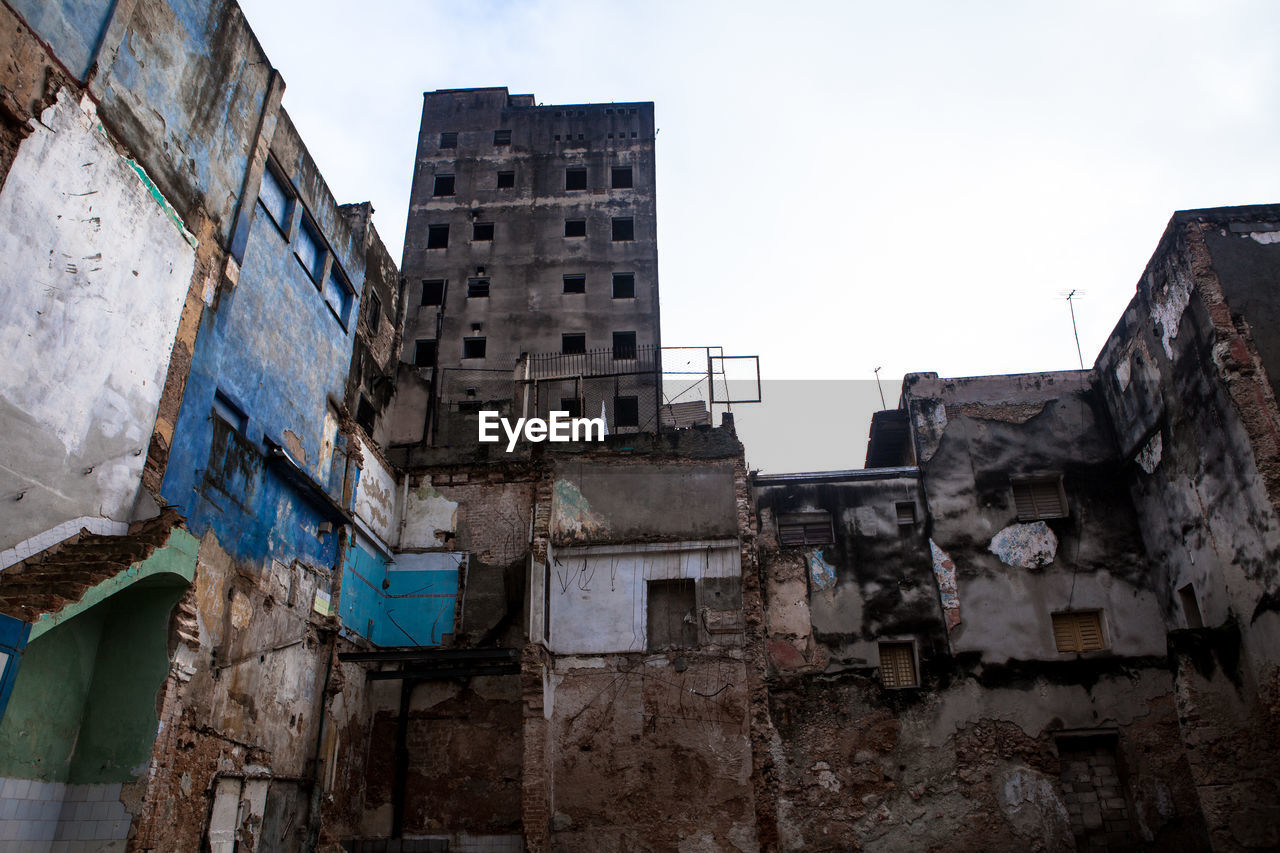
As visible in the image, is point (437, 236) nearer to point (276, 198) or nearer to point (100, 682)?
point (276, 198)

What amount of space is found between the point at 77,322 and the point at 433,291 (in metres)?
18.8

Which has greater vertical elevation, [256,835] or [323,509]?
[323,509]

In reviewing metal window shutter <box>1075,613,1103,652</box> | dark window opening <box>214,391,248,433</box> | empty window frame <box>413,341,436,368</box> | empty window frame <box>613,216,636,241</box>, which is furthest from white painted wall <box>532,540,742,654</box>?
empty window frame <box>613,216,636,241</box>

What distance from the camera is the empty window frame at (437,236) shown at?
96.3ft

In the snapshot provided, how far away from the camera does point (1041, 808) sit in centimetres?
1525

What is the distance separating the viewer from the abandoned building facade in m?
9.89

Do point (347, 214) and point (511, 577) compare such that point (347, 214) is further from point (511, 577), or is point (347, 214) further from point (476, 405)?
point (511, 577)

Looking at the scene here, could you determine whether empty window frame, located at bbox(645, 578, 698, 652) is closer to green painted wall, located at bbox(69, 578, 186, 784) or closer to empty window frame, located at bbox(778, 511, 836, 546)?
empty window frame, located at bbox(778, 511, 836, 546)

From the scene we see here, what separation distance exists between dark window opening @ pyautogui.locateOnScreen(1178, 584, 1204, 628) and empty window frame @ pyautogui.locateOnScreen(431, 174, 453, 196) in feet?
80.1

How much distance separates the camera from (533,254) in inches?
1140

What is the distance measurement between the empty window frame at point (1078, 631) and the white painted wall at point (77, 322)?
15.8 metres

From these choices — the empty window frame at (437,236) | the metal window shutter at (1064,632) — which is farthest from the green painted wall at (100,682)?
the empty window frame at (437,236)

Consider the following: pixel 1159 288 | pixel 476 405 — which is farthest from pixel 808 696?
pixel 476 405

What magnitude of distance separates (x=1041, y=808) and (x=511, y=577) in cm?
1045
